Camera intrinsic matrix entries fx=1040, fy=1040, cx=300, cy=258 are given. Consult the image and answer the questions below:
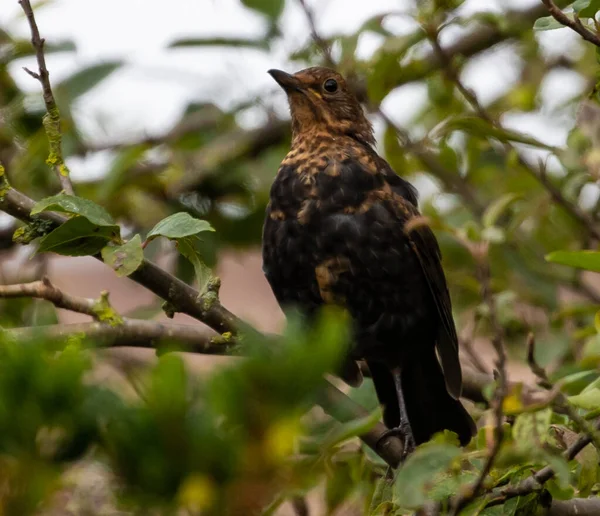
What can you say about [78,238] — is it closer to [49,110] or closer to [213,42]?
[49,110]

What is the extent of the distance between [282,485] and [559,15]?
1.30 metres

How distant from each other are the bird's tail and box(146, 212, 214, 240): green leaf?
1523 millimetres

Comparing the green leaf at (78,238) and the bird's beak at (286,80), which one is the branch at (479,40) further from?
the green leaf at (78,238)

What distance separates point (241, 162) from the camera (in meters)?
4.12

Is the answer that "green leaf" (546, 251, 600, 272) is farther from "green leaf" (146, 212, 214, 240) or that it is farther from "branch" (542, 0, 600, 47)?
"green leaf" (146, 212, 214, 240)

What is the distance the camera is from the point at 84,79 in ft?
12.9

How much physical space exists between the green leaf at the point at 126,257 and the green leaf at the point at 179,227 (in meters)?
0.04

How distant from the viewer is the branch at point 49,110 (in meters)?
2.23

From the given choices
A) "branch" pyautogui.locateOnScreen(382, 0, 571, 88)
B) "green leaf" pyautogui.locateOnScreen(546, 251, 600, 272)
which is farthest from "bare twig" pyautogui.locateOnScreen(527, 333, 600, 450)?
"branch" pyautogui.locateOnScreen(382, 0, 571, 88)

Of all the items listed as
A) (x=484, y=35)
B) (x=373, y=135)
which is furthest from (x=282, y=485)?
(x=484, y=35)

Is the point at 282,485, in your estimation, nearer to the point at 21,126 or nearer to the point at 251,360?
the point at 251,360

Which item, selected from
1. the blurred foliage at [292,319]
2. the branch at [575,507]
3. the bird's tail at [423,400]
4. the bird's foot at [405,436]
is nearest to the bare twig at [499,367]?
the blurred foliage at [292,319]

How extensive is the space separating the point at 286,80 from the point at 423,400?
1178 millimetres

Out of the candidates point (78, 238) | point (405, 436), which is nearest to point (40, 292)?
point (78, 238)
